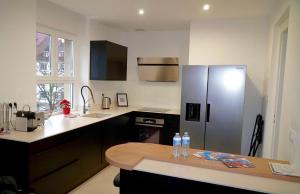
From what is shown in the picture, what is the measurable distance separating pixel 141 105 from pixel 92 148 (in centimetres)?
202

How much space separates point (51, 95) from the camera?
12.2ft

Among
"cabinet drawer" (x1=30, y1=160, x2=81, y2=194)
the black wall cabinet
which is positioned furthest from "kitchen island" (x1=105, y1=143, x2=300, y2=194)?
the black wall cabinet

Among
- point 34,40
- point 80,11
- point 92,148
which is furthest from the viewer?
point 80,11

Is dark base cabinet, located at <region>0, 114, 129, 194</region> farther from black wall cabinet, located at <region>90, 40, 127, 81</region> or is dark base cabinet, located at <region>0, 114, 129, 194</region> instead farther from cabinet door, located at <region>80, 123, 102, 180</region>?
black wall cabinet, located at <region>90, 40, 127, 81</region>

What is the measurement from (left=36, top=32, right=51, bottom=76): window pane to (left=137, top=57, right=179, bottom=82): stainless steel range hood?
2.01 meters

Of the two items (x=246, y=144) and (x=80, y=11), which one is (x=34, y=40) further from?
(x=246, y=144)

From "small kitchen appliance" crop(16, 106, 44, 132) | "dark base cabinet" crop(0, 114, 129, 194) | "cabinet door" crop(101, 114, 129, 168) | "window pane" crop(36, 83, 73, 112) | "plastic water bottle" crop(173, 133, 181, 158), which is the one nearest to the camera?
"plastic water bottle" crop(173, 133, 181, 158)

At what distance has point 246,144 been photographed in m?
3.98

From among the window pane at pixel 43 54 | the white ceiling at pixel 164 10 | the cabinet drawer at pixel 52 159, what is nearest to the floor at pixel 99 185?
the cabinet drawer at pixel 52 159

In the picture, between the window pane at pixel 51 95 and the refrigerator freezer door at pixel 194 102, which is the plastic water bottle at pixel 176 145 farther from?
the window pane at pixel 51 95

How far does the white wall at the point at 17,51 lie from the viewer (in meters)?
2.68

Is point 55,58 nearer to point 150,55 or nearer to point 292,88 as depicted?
point 150,55

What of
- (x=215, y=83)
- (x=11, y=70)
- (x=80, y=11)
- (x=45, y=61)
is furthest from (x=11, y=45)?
(x=215, y=83)

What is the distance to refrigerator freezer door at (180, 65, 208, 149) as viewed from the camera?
3605 millimetres
